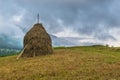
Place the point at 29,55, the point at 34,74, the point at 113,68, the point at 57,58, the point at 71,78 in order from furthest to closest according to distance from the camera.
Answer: the point at 29,55
the point at 57,58
the point at 113,68
the point at 34,74
the point at 71,78

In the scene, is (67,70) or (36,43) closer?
(67,70)

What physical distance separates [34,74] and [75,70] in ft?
11.7

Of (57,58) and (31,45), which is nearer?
(57,58)

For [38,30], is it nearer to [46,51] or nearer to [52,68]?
[46,51]

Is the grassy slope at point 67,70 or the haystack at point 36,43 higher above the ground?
the haystack at point 36,43

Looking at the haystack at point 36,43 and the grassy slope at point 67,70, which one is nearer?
the grassy slope at point 67,70

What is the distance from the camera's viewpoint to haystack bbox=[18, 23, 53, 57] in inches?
1732

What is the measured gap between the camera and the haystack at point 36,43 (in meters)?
44.0

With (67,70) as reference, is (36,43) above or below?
above

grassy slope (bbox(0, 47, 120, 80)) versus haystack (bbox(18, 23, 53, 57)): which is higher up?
haystack (bbox(18, 23, 53, 57))

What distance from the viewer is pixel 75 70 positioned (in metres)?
31.4

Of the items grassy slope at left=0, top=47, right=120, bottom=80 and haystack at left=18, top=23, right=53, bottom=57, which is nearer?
grassy slope at left=0, top=47, right=120, bottom=80

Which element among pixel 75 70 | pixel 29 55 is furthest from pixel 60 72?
pixel 29 55

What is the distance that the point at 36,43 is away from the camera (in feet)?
145
